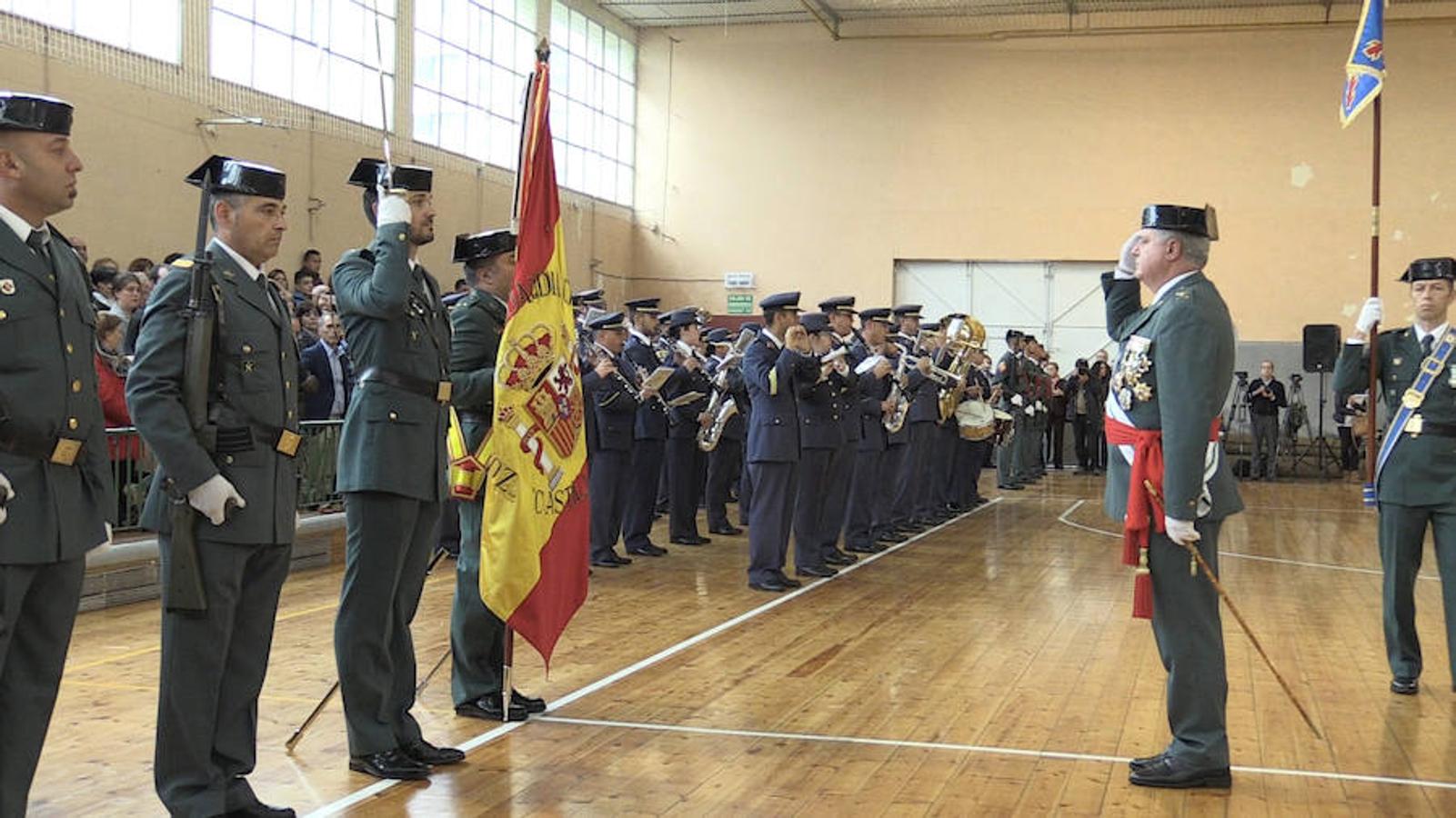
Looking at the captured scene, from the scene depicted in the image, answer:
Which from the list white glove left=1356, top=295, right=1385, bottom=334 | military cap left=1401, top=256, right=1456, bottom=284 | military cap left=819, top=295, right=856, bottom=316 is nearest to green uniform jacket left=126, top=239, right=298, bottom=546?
white glove left=1356, top=295, right=1385, bottom=334

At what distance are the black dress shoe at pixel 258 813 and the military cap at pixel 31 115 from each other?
176 cm

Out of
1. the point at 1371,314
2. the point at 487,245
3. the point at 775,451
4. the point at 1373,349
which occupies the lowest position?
the point at 775,451

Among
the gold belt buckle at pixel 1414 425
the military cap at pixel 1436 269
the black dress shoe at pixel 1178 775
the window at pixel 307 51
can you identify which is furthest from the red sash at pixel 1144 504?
the window at pixel 307 51

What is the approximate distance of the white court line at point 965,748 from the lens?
4555mm

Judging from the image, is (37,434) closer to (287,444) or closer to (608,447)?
(287,444)

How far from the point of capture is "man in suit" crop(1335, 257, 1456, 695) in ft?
18.7

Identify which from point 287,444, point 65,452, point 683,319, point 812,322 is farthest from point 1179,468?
point 683,319

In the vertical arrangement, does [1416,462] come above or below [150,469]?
above

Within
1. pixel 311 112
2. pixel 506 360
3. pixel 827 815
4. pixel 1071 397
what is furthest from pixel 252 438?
pixel 1071 397

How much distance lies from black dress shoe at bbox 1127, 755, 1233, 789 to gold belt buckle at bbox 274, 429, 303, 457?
2.67 m

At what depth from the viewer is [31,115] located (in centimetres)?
314

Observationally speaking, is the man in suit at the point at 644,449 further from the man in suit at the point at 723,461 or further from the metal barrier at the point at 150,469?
the metal barrier at the point at 150,469

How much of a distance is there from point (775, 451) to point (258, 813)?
496cm

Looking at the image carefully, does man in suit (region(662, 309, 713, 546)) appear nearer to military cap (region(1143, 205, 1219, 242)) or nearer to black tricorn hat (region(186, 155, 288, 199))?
military cap (region(1143, 205, 1219, 242))
